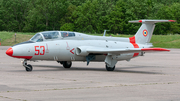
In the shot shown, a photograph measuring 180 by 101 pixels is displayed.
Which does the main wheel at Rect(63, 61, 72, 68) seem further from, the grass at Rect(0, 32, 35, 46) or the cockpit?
the grass at Rect(0, 32, 35, 46)

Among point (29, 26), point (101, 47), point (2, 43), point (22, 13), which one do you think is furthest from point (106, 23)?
point (101, 47)

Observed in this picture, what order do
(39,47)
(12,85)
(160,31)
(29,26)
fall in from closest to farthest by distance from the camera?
(12,85)
(39,47)
(160,31)
(29,26)

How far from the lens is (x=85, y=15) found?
364 feet

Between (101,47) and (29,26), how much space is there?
325 ft

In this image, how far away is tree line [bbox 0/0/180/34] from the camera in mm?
101188

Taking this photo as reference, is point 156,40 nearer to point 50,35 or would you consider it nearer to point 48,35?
point 50,35

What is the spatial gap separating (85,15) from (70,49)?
93.8m

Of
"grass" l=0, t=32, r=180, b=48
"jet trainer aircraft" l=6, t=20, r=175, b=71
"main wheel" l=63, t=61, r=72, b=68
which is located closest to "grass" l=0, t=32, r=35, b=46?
"grass" l=0, t=32, r=180, b=48

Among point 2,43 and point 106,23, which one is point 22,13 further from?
point 2,43

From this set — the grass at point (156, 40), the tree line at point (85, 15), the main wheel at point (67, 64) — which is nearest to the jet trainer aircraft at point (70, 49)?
the main wheel at point (67, 64)

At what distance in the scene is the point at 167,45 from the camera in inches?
2512

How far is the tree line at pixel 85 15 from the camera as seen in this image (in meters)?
101

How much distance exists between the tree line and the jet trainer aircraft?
263 feet

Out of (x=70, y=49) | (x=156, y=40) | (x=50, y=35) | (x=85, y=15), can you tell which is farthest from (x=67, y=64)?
(x=85, y=15)
